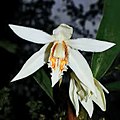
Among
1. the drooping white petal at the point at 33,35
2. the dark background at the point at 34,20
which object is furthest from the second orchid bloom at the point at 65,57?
the dark background at the point at 34,20

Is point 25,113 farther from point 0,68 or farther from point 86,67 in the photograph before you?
point 0,68

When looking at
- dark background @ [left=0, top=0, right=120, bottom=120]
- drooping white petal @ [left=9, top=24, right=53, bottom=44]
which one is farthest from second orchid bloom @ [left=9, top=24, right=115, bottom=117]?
dark background @ [left=0, top=0, right=120, bottom=120]

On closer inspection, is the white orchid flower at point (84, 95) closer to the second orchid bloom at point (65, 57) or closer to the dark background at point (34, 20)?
the second orchid bloom at point (65, 57)

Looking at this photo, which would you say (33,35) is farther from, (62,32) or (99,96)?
(99,96)

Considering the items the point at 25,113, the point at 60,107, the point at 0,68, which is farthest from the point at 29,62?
the point at 0,68

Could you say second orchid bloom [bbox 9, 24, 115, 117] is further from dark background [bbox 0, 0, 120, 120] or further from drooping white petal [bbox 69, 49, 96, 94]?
dark background [bbox 0, 0, 120, 120]
